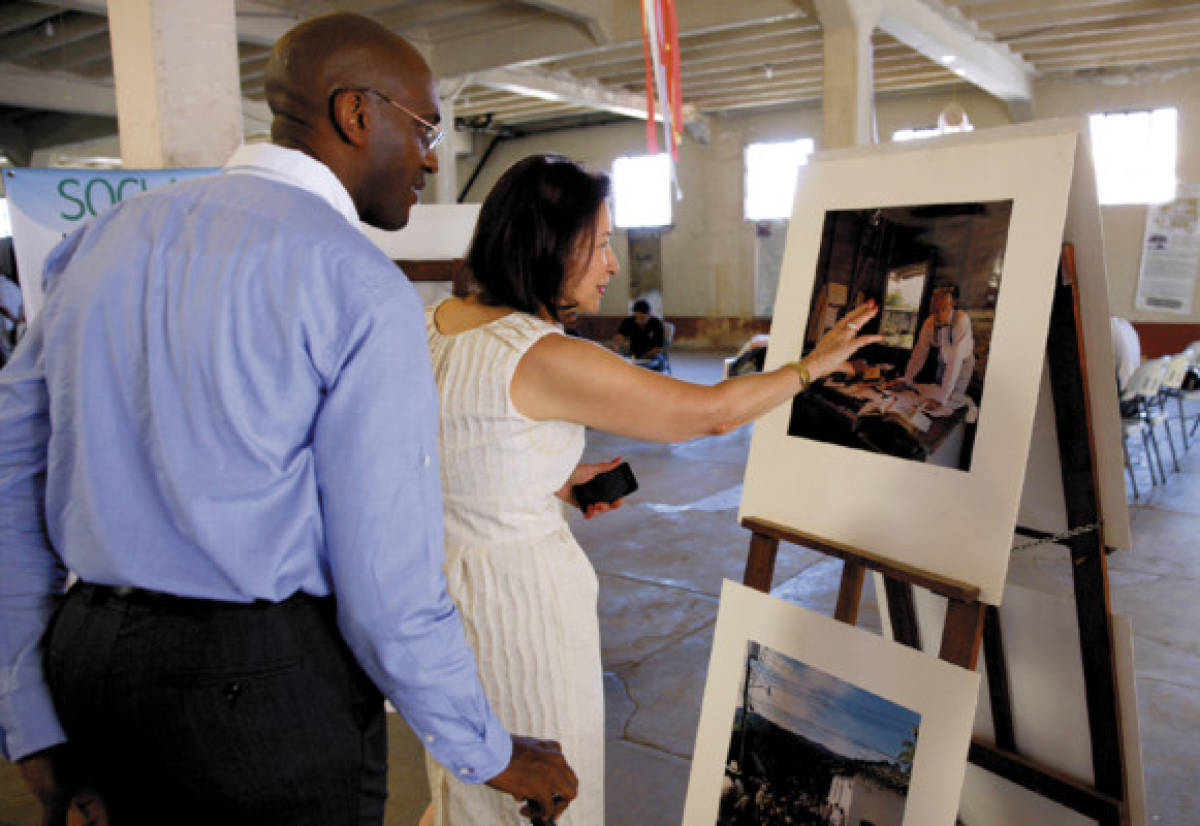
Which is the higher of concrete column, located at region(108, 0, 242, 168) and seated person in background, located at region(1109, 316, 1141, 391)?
concrete column, located at region(108, 0, 242, 168)

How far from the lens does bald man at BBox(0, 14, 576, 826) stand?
81cm

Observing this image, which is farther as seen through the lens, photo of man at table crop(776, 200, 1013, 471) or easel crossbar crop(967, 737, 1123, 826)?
easel crossbar crop(967, 737, 1123, 826)

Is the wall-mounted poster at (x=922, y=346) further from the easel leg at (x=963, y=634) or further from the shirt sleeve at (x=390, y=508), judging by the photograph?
the shirt sleeve at (x=390, y=508)

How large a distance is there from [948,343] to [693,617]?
218 cm

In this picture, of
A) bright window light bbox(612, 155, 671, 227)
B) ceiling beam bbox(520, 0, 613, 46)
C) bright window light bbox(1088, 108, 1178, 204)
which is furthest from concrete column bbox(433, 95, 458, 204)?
bright window light bbox(1088, 108, 1178, 204)

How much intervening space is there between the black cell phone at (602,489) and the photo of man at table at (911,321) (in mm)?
376

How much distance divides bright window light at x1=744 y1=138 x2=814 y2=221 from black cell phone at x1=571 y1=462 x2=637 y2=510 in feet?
39.4

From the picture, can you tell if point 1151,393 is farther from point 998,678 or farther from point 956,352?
point 956,352

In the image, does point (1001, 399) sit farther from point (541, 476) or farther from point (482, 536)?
point (482, 536)

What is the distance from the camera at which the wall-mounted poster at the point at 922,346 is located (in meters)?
1.40

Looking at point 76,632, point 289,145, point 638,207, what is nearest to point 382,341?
point 289,145

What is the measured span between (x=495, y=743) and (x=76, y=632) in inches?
16.6

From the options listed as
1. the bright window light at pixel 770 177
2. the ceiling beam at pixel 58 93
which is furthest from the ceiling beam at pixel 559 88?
the ceiling beam at pixel 58 93

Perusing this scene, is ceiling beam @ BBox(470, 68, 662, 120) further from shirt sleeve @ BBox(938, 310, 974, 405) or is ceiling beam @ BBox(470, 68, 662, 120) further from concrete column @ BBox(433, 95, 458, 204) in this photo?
shirt sleeve @ BBox(938, 310, 974, 405)
